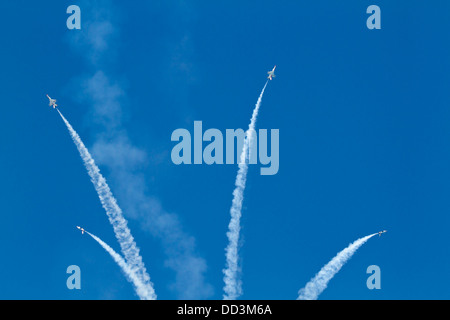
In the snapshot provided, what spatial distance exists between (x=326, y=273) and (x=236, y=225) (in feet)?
63.3

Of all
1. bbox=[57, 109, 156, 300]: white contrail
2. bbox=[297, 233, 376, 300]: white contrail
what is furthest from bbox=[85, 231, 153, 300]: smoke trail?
bbox=[297, 233, 376, 300]: white contrail

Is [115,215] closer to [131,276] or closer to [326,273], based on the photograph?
[131,276]

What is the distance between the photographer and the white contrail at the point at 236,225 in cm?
11519

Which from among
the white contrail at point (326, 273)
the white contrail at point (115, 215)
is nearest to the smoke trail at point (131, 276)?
the white contrail at point (115, 215)

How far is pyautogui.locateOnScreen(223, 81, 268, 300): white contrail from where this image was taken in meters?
115

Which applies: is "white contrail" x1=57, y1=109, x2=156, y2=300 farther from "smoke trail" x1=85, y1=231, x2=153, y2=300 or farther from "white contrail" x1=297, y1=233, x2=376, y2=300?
"white contrail" x1=297, y1=233, x2=376, y2=300

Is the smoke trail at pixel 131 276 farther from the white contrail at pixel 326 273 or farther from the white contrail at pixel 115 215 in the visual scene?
the white contrail at pixel 326 273

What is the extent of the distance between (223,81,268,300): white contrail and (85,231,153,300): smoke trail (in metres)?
14.7

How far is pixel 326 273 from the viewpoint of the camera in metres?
119

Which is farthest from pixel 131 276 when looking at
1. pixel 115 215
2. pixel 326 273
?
pixel 326 273

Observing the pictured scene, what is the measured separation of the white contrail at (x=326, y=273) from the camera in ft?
379

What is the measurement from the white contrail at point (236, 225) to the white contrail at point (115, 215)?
14383mm
